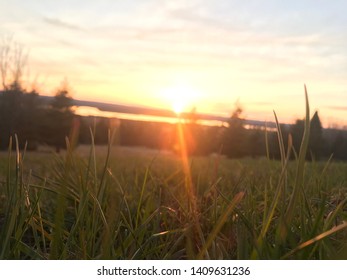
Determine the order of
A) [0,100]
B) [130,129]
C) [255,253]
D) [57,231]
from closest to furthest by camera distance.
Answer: [57,231] → [255,253] → [0,100] → [130,129]

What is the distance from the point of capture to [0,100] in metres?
24.9

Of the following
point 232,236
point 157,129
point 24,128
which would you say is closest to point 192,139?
point 157,129

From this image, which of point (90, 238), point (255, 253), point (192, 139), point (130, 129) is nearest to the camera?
point (255, 253)

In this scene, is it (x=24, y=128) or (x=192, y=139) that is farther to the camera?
(x=192, y=139)

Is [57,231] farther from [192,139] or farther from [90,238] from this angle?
[192,139]
